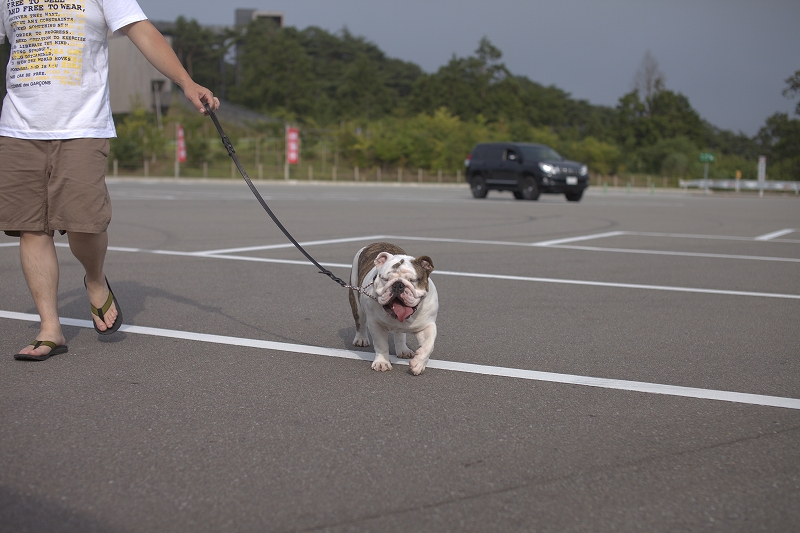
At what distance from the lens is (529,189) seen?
26781 mm

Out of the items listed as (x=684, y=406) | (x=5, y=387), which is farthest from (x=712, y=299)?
(x=5, y=387)

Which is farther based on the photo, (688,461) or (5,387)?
(5,387)

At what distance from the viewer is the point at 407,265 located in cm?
446

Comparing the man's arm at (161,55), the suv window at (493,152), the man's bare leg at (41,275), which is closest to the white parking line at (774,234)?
the man's arm at (161,55)

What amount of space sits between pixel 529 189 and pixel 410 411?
23.5 m

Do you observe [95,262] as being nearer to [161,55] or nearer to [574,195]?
[161,55]

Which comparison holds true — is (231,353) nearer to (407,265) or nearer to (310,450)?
(407,265)

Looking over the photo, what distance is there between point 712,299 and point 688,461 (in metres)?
4.36

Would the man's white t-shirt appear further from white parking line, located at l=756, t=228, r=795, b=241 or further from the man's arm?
white parking line, located at l=756, t=228, r=795, b=241

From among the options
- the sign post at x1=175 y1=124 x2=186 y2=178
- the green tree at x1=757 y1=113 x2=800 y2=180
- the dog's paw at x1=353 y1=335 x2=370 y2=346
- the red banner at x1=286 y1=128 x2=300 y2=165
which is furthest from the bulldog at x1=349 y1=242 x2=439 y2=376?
the green tree at x1=757 y1=113 x2=800 y2=180

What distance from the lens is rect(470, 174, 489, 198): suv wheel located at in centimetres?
2838

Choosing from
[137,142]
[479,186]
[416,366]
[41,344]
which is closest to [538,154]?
[479,186]

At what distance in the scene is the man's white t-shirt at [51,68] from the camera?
4664mm

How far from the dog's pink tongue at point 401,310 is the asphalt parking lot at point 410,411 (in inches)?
13.5
